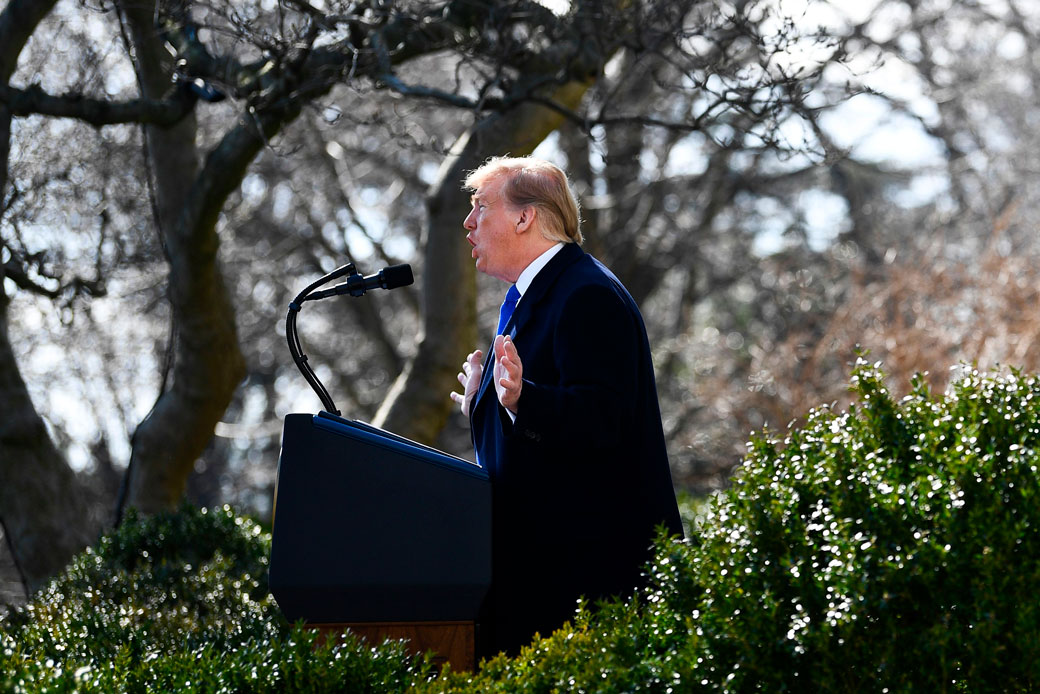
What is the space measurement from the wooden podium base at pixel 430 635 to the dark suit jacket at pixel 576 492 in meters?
0.15

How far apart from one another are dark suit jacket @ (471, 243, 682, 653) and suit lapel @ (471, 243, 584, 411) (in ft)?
0.24

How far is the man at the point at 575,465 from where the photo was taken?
3.00 metres

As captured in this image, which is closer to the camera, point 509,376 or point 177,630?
point 509,376

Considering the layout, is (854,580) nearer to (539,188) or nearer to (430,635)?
(430,635)

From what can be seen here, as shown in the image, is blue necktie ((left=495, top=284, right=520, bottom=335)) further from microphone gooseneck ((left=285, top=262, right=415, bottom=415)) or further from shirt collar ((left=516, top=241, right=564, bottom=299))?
microphone gooseneck ((left=285, top=262, right=415, bottom=415))

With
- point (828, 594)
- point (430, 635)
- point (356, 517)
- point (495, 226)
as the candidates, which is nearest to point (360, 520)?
point (356, 517)

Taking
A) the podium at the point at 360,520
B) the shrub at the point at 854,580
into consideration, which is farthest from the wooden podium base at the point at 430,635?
the shrub at the point at 854,580

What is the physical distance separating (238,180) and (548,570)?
13.3 feet

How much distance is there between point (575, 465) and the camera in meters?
3.12

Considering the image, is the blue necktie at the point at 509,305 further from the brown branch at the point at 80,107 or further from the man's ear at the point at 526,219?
the brown branch at the point at 80,107

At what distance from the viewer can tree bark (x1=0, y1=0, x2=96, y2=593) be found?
20.3 ft

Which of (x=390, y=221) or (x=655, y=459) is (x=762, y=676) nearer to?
(x=655, y=459)

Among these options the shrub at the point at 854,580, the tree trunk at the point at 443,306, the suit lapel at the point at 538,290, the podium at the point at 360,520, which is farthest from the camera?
the tree trunk at the point at 443,306

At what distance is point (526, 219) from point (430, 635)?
121 cm
